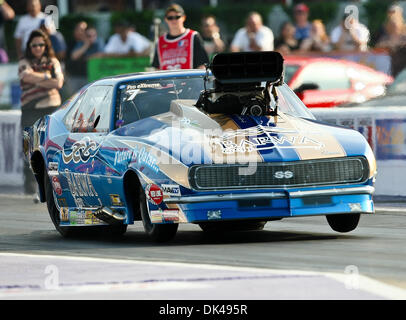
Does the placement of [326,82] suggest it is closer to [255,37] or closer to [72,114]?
[255,37]

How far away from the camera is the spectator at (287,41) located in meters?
24.8

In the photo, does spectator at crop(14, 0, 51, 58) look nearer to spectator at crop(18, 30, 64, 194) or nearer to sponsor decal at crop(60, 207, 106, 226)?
→ spectator at crop(18, 30, 64, 194)

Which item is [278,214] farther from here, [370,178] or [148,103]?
[148,103]

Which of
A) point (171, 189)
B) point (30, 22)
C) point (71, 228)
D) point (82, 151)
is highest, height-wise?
point (30, 22)

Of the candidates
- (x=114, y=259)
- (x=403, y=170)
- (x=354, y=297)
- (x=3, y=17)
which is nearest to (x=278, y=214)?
(x=114, y=259)

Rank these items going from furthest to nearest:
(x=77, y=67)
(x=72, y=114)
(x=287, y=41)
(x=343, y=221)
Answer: (x=77, y=67), (x=287, y=41), (x=72, y=114), (x=343, y=221)

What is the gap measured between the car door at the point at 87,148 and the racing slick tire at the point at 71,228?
433 millimetres

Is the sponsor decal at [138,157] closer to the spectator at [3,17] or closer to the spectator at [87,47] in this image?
the spectator at [87,47]

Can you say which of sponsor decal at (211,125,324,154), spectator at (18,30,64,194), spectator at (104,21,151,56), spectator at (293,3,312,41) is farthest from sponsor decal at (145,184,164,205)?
spectator at (104,21,151,56)

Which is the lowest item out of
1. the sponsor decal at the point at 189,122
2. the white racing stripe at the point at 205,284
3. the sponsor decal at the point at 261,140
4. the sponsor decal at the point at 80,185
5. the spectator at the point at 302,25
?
the white racing stripe at the point at 205,284

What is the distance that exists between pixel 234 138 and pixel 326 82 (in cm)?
1135

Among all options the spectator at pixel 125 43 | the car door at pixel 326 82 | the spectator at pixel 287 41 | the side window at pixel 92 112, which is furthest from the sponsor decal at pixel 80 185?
the spectator at pixel 125 43

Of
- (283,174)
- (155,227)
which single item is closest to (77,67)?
(155,227)

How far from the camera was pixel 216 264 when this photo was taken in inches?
363
